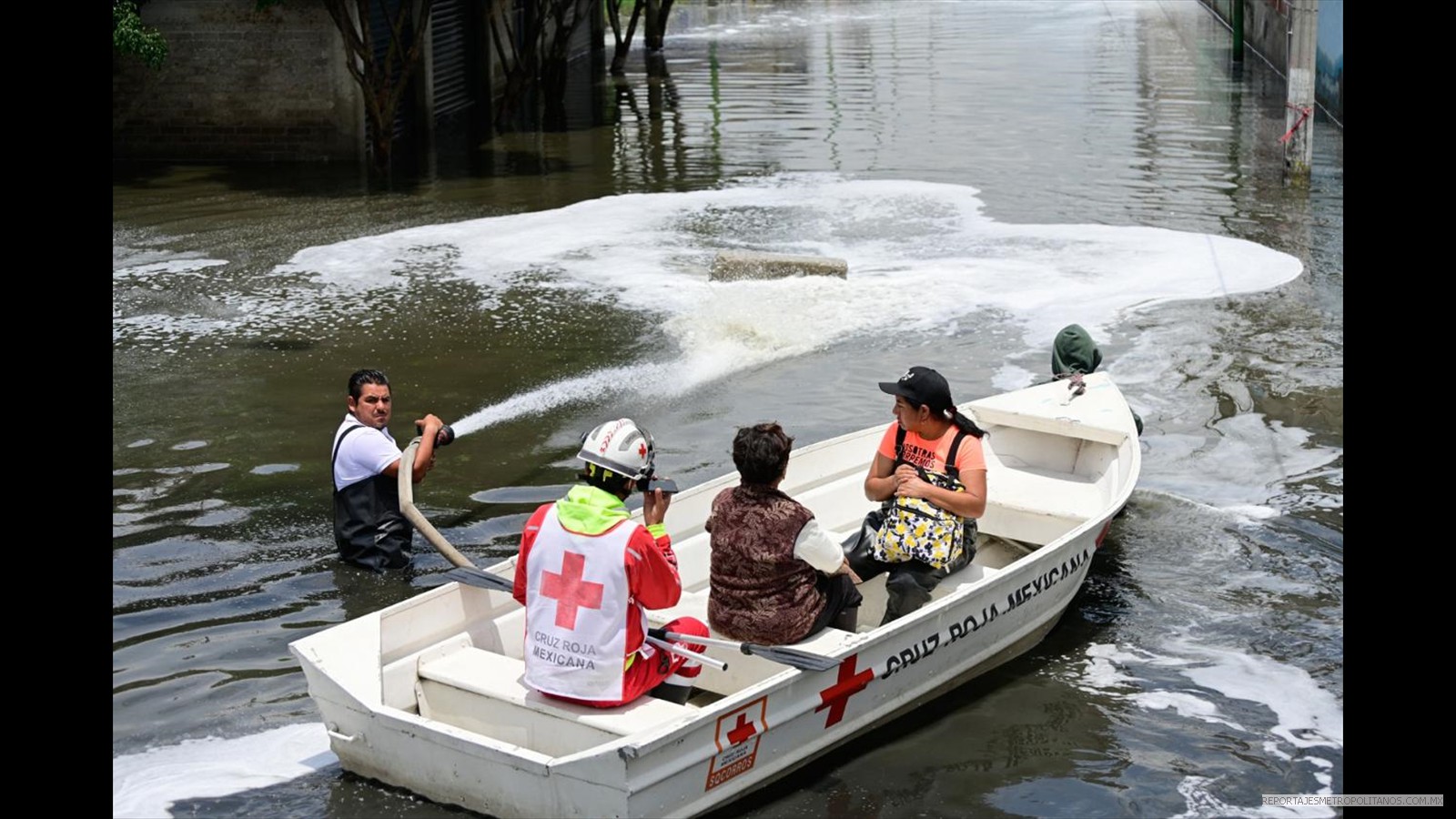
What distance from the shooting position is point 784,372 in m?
13.2

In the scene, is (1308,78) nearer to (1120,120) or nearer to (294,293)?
(1120,120)

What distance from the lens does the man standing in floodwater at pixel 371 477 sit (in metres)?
8.73

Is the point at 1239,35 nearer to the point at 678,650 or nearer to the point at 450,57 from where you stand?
the point at 450,57

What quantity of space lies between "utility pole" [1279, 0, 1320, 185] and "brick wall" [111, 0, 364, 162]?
11829mm

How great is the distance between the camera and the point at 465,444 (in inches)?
451

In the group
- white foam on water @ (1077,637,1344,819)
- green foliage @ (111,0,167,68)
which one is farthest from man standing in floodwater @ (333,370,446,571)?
green foliage @ (111,0,167,68)

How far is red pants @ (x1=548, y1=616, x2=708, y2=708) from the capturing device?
6.60 m

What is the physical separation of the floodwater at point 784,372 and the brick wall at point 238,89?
31.8 inches

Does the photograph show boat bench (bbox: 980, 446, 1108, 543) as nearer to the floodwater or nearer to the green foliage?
the floodwater

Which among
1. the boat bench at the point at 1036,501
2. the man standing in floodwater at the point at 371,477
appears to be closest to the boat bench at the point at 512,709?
the man standing in floodwater at the point at 371,477

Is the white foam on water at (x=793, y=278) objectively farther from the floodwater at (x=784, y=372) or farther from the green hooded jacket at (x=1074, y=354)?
the green hooded jacket at (x=1074, y=354)

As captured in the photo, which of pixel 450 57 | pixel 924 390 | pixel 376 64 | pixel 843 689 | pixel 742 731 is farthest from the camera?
pixel 450 57

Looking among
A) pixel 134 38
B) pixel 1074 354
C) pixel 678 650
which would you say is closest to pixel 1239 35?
pixel 134 38

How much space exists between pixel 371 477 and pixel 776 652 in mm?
2978
